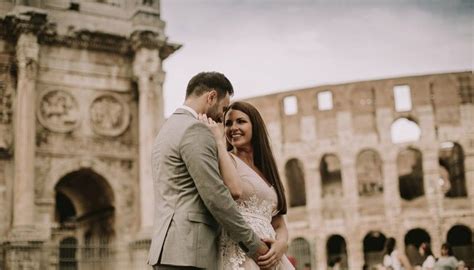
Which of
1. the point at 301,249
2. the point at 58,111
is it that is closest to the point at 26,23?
the point at 58,111

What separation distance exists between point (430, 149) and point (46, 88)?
74.3 feet

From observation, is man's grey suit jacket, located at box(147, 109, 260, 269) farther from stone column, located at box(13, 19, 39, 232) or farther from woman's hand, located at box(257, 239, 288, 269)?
stone column, located at box(13, 19, 39, 232)

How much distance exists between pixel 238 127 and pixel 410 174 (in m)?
33.9

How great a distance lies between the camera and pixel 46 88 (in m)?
16.5

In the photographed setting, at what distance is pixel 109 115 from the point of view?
17.3 m

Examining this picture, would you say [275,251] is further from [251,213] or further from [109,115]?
[109,115]

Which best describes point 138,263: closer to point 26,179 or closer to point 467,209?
point 26,179

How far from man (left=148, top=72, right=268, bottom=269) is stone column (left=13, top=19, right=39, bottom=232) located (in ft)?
39.8

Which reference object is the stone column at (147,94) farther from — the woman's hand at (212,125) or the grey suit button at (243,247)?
the grey suit button at (243,247)

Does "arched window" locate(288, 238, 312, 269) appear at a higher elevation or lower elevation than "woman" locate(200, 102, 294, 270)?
lower

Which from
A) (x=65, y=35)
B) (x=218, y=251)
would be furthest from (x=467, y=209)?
(x=218, y=251)

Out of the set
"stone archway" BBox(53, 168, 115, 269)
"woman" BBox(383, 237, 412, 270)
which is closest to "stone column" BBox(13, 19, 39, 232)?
"stone archway" BBox(53, 168, 115, 269)

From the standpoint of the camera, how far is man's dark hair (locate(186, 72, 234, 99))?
12.5 feet

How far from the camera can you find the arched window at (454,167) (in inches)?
1367
